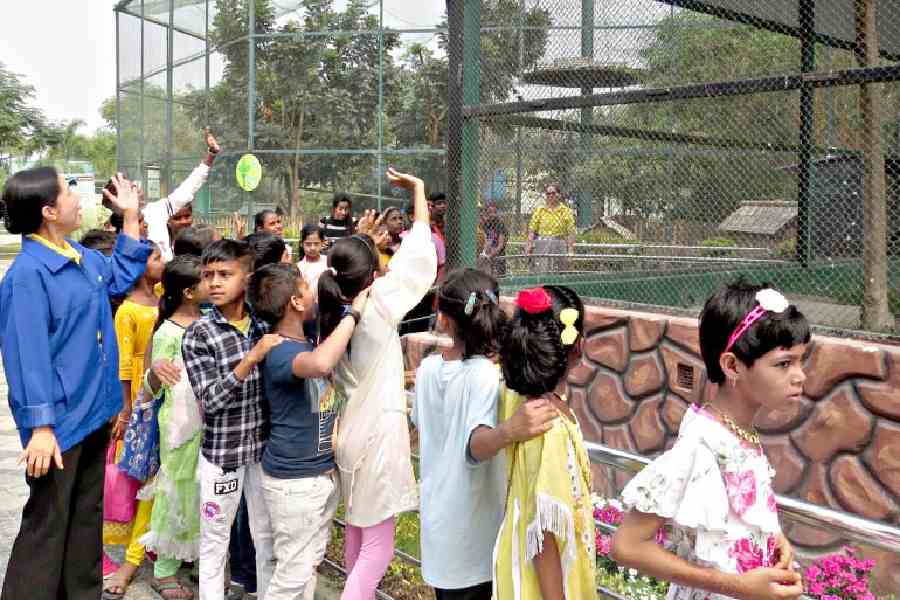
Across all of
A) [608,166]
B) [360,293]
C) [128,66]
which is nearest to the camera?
[360,293]

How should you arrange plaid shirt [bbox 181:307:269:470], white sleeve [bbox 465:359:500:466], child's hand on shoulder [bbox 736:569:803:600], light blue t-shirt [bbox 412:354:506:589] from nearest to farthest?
child's hand on shoulder [bbox 736:569:803:600] < white sleeve [bbox 465:359:500:466] < light blue t-shirt [bbox 412:354:506:589] < plaid shirt [bbox 181:307:269:470]

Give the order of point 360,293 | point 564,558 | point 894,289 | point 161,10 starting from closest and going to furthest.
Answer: point 564,558, point 360,293, point 894,289, point 161,10

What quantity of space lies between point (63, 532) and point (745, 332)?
2374 mm

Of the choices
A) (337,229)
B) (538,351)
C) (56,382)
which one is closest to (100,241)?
(56,382)

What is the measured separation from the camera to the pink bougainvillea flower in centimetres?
169

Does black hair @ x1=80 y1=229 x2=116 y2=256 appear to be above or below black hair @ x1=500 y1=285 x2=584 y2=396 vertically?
above

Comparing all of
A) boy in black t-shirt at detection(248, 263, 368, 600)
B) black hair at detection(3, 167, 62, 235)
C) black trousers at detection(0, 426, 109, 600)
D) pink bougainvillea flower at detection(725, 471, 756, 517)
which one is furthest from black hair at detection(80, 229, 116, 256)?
pink bougainvillea flower at detection(725, 471, 756, 517)

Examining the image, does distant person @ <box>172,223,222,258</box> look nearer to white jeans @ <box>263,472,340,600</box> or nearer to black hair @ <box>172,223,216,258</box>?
black hair @ <box>172,223,216,258</box>

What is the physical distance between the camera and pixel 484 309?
97.3 inches

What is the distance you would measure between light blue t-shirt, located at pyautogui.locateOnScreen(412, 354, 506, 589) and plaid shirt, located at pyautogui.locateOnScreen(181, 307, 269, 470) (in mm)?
876

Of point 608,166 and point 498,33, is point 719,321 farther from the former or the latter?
point 498,33

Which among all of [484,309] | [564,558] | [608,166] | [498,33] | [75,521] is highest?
[498,33]

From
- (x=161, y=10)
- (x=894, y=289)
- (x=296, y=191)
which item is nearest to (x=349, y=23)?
(x=296, y=191)

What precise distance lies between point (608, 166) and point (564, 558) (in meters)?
2.70
